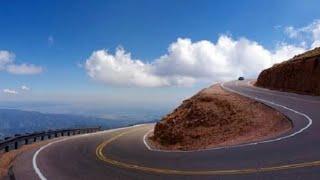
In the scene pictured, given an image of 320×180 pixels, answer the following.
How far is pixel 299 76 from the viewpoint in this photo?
53000 mm

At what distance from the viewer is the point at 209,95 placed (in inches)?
1489

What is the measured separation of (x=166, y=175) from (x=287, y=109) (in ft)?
61.8

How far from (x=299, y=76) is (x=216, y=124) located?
24.7 m

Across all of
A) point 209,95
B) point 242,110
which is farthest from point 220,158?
point 209,95

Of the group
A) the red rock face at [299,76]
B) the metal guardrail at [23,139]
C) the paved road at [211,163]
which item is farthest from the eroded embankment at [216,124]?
the red rock face at [299,76]

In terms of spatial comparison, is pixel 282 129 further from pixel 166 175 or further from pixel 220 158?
pixel 166 175

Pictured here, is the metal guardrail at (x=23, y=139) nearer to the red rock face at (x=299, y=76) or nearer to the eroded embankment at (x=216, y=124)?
the eroded embankment at (x=216, y=124)

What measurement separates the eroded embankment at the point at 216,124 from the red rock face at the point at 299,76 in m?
14.9

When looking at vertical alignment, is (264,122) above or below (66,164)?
above

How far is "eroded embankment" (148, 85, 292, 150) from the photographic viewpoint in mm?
27438

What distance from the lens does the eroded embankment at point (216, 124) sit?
2744 cm

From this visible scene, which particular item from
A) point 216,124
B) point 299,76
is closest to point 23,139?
point 216,124

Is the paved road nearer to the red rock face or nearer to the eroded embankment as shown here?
the eroded embankment

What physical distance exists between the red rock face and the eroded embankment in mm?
14861
